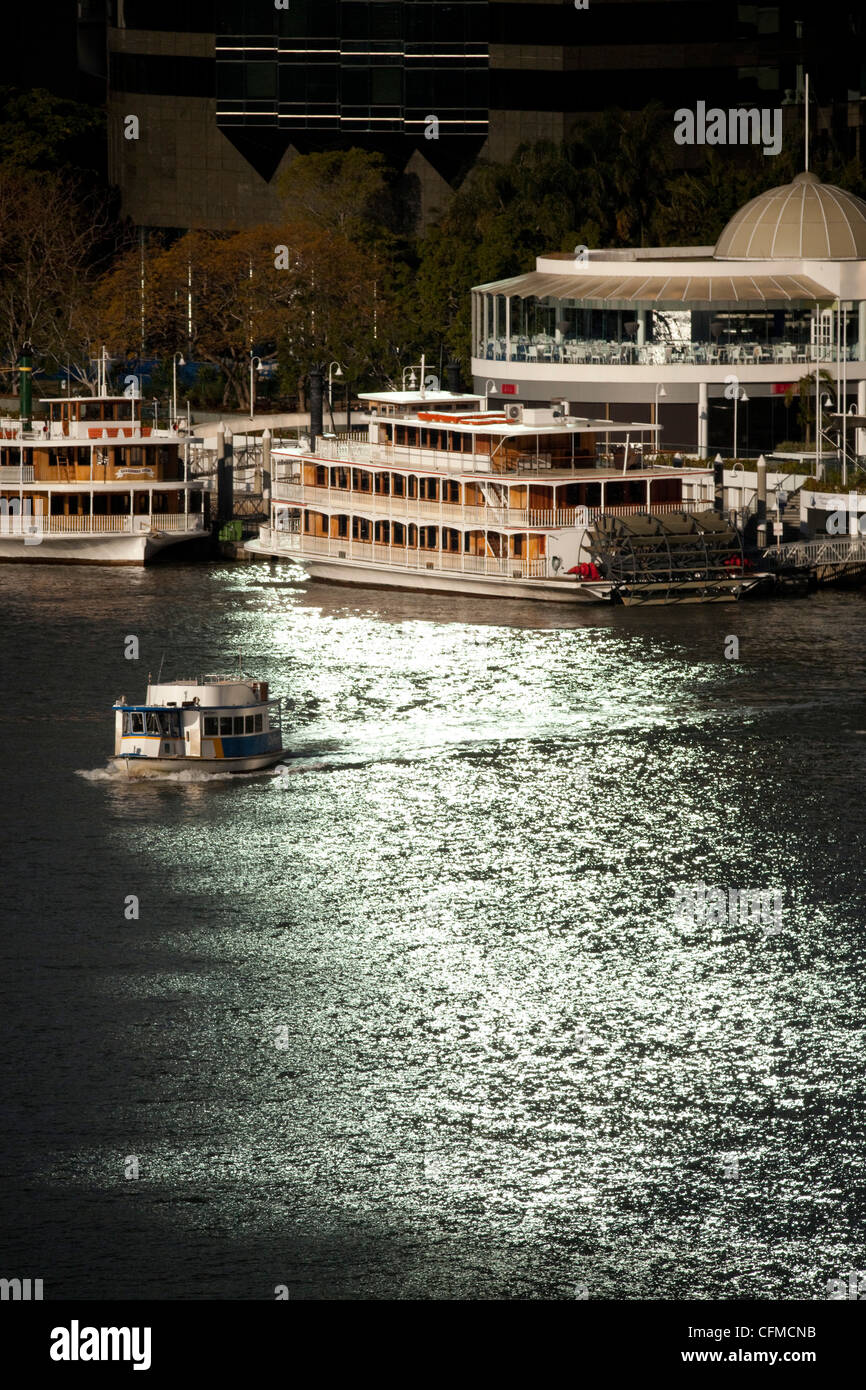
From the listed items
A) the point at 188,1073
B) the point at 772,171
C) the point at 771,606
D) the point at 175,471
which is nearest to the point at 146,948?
the point at 188,1073

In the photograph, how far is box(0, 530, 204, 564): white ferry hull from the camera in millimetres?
94000

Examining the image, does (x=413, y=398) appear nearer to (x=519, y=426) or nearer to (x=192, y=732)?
(x=519, y=426)

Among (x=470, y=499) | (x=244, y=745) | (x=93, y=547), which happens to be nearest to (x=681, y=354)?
(x=470, y=499)

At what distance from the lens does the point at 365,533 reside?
90438 mm

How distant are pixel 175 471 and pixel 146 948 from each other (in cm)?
5069

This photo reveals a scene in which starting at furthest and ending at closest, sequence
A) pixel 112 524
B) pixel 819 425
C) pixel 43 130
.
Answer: pixel 43 130
pixel 819 425
pixel 112 524

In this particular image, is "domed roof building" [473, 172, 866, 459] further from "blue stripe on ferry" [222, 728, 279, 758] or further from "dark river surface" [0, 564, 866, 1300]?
"blue stripe on ferry" [222, 728, 279, 758]

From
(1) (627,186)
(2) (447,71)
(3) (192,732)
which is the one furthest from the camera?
(2) (447,71)

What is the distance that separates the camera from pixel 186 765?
60.8 meters

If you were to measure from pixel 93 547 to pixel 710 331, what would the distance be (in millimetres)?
30250

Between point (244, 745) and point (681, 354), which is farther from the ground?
point (681, 354)

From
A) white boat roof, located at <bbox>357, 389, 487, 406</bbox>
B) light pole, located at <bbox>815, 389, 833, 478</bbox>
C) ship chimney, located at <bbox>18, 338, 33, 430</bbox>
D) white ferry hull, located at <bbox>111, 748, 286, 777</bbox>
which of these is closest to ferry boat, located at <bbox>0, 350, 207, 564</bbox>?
ship chimney, located at <bbox>18, 338, 33, 430</bbox>
